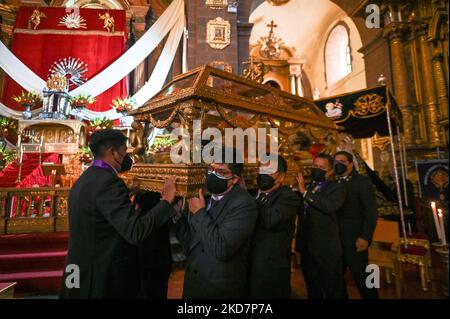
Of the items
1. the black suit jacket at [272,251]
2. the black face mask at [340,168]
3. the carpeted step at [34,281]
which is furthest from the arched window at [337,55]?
the carpeted step at [34,281]

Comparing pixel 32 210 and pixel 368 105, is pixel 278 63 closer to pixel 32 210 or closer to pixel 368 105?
pixel 368 105

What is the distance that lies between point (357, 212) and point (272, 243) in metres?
1.14

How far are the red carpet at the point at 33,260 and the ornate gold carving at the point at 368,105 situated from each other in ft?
17.8

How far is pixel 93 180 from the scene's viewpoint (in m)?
1.32

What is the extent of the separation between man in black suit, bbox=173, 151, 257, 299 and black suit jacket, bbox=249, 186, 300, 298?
0.28 meters

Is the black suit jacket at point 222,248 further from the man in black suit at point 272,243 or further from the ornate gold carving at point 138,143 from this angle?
the ornate gold carving at point 138,143

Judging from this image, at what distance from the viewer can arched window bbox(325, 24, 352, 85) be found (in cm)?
1215

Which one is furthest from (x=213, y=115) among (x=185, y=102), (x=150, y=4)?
(x=150, y=4)

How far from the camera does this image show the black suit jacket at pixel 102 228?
1.25m

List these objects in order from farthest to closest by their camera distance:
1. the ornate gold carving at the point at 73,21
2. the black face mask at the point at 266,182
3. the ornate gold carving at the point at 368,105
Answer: the ornate gold carving at the point at 73,21 → the ornate gold carving at the point at 368,105 → the black face mask at the point at 266,182

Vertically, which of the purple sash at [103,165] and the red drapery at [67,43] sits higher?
the red drapery at [67,43]

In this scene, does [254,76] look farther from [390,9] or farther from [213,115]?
[390,9]

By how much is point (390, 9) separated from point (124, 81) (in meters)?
8.41

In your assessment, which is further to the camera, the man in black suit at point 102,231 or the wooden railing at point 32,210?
the wooden railing at point 32,210
